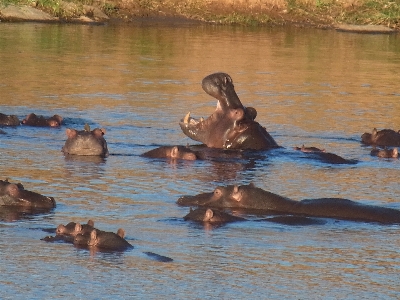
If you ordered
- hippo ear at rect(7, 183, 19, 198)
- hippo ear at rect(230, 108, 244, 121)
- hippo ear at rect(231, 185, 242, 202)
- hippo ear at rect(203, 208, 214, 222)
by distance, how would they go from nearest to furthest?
1. hippo ear at rect(203, 208, 214, 222)
2. hippo ear at rect(7, 183, 19, 198)
3. hippo ear at rect(231, 185, 242, 202)
4. hippo ear at rect(230, 108, 244, 121)

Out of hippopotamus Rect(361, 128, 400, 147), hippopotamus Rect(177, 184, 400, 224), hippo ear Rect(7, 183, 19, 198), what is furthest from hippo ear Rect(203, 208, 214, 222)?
hippopotamus Rect(361, 128, 400, 147)

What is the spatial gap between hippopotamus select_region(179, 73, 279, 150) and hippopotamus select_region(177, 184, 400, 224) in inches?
108

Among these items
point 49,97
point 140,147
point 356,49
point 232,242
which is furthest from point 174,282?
point 356,49

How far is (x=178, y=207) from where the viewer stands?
24.7 ft

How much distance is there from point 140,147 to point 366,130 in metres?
3.09

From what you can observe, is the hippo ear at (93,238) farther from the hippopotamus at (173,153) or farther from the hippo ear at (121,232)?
the hippopotamus at (173,153)

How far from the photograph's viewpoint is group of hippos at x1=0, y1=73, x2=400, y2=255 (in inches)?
273

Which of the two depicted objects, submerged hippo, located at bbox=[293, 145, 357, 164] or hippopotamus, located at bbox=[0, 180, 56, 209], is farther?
submerged hippo, located at bbox=[293, 145, 357, 164]

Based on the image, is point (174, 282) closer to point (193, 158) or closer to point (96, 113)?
point (193, 158)

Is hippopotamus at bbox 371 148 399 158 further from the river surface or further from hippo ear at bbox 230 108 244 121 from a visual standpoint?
hippo ear at bbox 230 108 244 121

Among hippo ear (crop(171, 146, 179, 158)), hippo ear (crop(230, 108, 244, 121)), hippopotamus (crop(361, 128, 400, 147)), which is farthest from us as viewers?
hippopotamus (crop(361, 128, 400, 147))

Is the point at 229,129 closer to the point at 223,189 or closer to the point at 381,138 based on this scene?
the point at 381,138

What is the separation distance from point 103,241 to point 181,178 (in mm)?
2544

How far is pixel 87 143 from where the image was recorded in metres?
9.68
